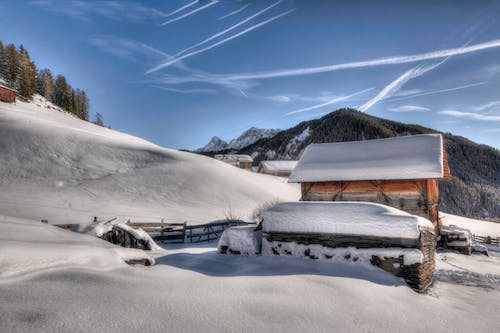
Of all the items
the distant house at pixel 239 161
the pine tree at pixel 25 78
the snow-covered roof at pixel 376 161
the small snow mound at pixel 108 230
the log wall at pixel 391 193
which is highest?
the pine tree at pixel 25 78

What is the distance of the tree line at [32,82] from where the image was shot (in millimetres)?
63125

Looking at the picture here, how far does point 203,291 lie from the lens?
3955 millimetres

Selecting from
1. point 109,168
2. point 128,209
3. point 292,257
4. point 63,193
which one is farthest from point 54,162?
point 292,257

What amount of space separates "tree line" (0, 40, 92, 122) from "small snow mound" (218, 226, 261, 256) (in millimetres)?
76747

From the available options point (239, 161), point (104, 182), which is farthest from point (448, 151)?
point (104, 182)

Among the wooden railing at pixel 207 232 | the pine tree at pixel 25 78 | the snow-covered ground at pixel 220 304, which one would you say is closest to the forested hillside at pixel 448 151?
the wooden railing at pixel 207 232

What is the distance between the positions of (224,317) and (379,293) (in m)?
3.14

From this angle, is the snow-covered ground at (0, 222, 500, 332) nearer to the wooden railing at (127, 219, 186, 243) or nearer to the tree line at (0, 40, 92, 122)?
the wooden railing at (127, 219, 186, 243)

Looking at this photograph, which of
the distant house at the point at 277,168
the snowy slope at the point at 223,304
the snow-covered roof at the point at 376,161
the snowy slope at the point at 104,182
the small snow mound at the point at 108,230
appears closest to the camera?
the snowy slope at the point at 223,304

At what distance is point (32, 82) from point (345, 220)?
86009 mm

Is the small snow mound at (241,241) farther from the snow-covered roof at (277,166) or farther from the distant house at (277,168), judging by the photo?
the snow-covered roof at (277,166)

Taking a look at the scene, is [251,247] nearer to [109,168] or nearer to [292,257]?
[292,257]

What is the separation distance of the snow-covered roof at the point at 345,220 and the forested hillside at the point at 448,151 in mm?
68154

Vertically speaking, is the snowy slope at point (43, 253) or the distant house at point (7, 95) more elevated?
the distant house at point (7, 95)
